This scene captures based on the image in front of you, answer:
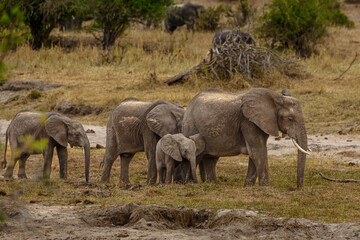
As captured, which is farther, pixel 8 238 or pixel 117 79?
pixel 117 79

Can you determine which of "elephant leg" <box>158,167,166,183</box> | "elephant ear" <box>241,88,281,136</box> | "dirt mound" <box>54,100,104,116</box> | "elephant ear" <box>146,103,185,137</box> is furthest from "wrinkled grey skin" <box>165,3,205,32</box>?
"elephant ear" <box>241,88,281,136</box>

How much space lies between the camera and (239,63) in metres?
18.4

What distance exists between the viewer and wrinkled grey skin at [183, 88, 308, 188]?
28.3 feet

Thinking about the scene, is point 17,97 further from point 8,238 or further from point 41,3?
point 8,238

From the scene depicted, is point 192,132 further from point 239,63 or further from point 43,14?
point 43,14

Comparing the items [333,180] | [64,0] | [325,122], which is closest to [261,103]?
[333,180]

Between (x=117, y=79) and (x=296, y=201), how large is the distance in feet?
45.8

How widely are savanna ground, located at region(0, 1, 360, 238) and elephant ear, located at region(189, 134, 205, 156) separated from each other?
58 centimetres

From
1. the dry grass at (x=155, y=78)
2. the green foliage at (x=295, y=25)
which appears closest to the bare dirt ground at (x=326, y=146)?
the dry grass at (x=155, y=78)

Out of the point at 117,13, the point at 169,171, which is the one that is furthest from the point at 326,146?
the point at 117,13

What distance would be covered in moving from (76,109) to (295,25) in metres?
9.99

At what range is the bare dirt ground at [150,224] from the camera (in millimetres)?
6047

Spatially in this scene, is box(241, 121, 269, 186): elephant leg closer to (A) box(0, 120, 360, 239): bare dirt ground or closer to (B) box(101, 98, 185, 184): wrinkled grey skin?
(B) box(101, 98, 185, 184): wrinkled grey skin

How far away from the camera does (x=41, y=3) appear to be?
25.9m
